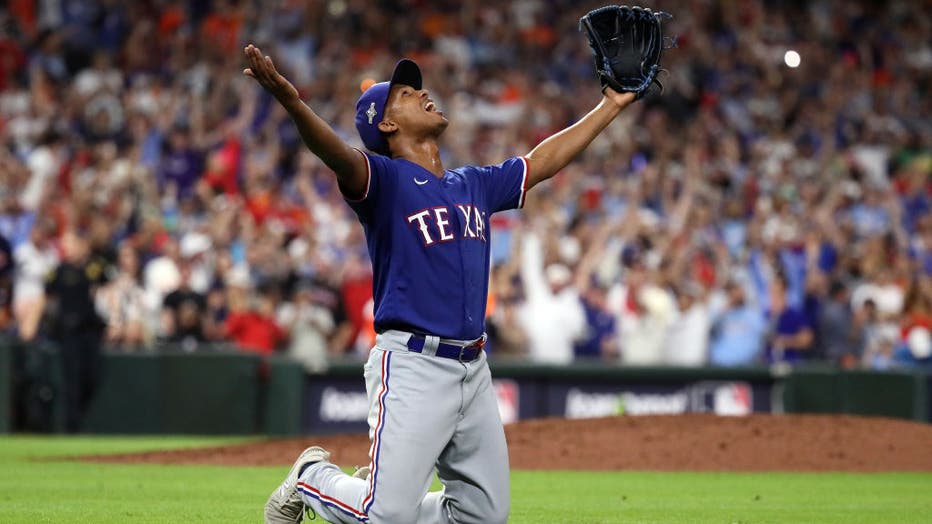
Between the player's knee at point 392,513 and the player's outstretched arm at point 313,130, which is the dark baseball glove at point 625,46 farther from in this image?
the player's knee at point 392,513


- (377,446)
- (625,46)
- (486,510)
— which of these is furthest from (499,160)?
(377,446)

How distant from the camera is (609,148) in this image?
1955cm

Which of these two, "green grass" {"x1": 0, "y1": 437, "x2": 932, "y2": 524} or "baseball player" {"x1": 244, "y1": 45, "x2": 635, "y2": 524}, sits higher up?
"baseball player" {"x1": 244, "y1": 45, "x2": 635, "y2": 524}

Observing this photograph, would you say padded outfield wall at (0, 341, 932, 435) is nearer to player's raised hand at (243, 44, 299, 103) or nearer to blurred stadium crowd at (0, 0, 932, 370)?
blurred stadium crowd at (0, 0, 932, 370)

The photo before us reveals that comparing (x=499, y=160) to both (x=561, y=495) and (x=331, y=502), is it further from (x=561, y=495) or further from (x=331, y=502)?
(x=331, y=502)

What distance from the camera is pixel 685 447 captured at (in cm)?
1192

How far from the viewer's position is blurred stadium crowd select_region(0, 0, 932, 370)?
16.2 m

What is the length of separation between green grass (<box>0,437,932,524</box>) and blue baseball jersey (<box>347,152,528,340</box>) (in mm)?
2313

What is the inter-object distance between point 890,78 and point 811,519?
15.0m

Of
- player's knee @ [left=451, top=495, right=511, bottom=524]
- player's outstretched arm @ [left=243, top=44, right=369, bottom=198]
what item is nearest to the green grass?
player's knee @ [left=451, top=495, right=511, bottom=524]

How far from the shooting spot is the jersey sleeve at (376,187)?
5559 millimetres

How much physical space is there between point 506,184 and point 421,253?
660 millimetres

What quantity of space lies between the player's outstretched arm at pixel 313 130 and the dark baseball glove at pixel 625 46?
56.9 inches

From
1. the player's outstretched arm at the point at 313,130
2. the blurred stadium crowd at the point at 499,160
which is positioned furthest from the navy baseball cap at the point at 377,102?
the blurred stadium crowd at the point at 499,160
